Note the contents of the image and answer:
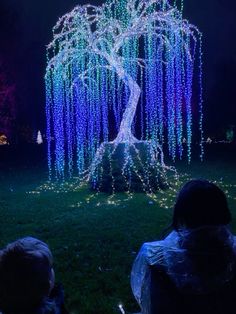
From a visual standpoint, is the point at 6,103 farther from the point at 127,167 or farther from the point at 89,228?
the point at 89,228

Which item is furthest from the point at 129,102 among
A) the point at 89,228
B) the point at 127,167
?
the point at 89,228

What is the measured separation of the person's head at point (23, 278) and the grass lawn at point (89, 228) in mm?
2157

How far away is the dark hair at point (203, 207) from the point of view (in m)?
1.91

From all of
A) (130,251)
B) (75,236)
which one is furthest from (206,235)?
(75,236)

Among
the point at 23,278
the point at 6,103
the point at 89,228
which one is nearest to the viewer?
the point at 23,278

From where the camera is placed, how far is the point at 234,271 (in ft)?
6.26

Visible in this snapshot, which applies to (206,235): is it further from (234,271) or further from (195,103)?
(195,103)

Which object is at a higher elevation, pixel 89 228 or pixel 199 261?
pixel 199 261

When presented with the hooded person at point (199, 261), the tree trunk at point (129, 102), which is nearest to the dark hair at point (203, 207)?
the hooded person at point (199, 261)

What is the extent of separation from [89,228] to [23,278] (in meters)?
5.29

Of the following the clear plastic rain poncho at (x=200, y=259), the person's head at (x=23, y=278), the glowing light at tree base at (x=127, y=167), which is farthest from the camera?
the glowing light at tree base at (x=127, y=167)

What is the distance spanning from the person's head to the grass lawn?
7.08 ft

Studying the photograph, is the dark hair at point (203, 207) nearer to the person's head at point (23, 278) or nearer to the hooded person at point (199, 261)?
the hooded person at point (199, 261)

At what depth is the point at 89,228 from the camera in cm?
699
